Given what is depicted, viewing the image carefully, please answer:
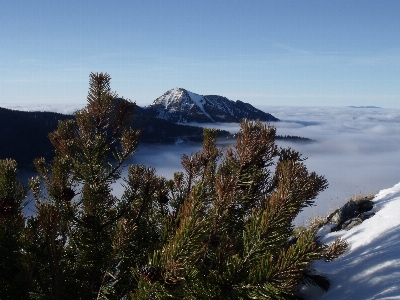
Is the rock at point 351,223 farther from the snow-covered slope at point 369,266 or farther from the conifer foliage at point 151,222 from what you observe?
the conifer foliage at point 151,222

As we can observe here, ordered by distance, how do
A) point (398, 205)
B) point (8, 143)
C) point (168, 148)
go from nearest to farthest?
point (398, 205) < point (8, 143) < point (168, 148)

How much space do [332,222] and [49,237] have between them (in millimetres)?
7867

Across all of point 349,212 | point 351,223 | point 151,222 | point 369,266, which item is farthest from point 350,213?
point 151,222

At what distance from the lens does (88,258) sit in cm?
317

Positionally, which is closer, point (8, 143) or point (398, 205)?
point (398, 205)

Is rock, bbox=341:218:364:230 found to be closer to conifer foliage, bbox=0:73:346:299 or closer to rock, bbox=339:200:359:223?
rock, bbox=339:200:359:223

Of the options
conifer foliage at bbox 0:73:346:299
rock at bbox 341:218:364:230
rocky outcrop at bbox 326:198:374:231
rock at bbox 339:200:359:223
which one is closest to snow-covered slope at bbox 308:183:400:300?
rock at bbox 341:218:364:230

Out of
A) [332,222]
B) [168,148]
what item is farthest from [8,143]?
[332,222]

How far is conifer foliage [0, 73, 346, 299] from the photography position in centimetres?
171

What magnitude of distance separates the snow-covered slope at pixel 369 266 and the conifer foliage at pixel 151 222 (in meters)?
1.50

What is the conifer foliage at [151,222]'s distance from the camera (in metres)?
1.71

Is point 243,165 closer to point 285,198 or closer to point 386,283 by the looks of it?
point 285,198

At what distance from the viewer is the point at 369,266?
4.36m

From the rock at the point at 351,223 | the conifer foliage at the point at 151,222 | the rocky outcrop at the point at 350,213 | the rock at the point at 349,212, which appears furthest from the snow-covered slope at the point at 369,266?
the rock at the point at 349,212
